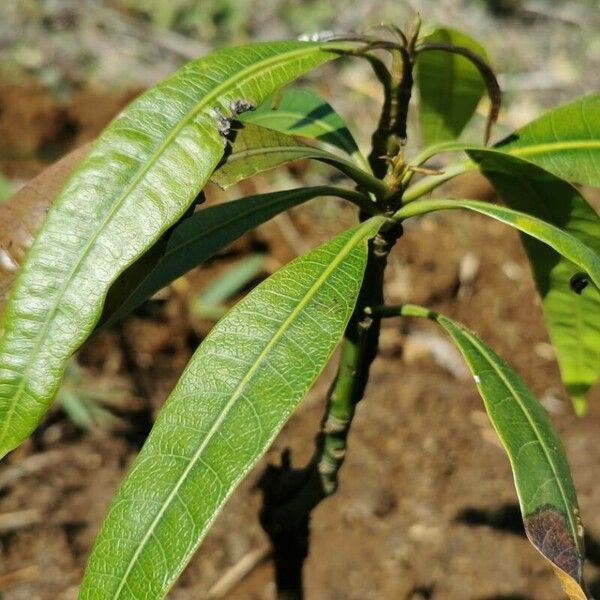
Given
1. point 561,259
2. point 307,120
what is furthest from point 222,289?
point 561,259

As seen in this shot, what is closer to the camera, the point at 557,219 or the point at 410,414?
the point at 557,219

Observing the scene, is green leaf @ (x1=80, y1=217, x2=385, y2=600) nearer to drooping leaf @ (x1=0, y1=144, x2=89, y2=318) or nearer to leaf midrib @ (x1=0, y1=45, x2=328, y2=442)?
leaf midrib @ (x1=0, y1=45, x2=328, y2=442)

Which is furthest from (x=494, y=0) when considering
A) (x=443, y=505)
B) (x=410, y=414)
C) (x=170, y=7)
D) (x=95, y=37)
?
(x=443, y=505)

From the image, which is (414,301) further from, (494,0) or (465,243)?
(494,0)

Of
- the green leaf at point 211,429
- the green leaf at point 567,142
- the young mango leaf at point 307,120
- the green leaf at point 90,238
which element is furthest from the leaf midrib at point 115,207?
the green leaf at point 567,142

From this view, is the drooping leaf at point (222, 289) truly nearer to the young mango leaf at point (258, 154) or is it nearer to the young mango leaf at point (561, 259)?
the young mango leaf at point (561, 259)

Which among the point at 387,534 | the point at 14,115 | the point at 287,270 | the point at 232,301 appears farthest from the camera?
the point at 14,115

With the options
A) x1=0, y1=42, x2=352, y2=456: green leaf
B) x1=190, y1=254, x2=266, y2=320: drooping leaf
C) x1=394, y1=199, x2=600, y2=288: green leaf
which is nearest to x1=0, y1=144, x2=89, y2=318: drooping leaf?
x1=0, y1=42, x2=352, y2=456: green leaf
